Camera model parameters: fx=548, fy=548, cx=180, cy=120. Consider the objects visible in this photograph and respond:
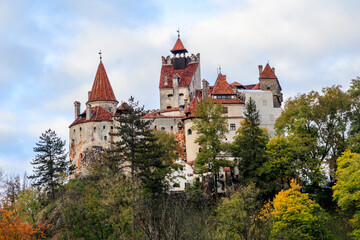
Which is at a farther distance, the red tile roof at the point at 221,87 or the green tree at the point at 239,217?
the red tile roof at the point at 221,87

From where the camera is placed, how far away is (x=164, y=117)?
79375mm

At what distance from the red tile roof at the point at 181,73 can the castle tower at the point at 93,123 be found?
28.6 ft

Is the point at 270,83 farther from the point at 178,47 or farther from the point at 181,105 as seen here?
the point at 178,47

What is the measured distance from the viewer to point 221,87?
78375 mm

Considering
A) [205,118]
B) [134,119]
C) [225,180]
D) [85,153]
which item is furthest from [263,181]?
[85,153]

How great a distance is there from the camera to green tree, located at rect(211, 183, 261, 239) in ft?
155

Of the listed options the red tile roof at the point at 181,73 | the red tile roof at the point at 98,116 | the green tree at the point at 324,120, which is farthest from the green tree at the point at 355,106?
the red tile roof at the point at 98,116

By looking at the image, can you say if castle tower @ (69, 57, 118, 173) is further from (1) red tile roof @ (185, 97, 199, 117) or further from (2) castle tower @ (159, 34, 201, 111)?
(1) red tile roof @ (185, 97, 199, 117)

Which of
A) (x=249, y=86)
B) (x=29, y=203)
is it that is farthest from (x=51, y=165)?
(x=249, y=86)

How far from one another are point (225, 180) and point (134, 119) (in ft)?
46.2

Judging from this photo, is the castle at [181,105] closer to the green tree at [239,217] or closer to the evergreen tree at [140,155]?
the evergreen tree at [140,155]

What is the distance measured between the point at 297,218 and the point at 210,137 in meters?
16.8

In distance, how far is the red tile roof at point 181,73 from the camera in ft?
287

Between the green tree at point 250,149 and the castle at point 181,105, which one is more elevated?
the castle at point 181,105
